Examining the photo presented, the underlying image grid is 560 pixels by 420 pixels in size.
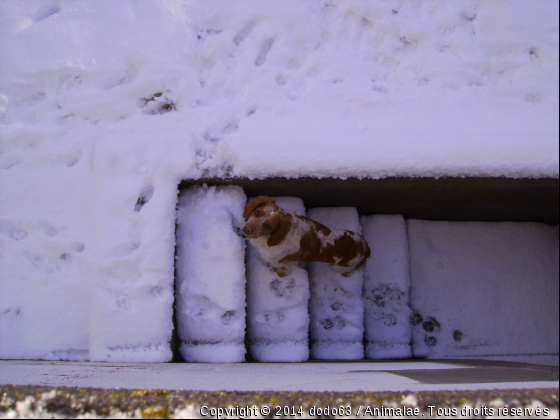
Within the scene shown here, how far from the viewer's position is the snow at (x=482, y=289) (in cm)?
328

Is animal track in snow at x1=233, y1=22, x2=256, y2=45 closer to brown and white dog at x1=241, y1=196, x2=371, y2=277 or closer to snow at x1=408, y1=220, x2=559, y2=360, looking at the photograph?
brown and white dog at x1=241, y1=196, x2=371, y2=277

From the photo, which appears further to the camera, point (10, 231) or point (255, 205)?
point (10, 231)

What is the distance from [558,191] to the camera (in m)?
2.71

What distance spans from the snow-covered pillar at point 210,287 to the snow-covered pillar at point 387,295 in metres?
1.08

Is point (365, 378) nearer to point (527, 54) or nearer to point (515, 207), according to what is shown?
point (515, 207)

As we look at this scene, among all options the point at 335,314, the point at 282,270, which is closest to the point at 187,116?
the point at 282,270

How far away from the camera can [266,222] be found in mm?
2176

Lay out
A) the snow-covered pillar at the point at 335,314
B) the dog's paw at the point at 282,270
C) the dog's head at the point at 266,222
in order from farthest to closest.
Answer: the snow-covered pillar at the point at 335,314 < the dog's paw at the point at 282,270 < the dog's head at the point at 266,222

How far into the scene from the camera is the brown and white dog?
7.24 feet

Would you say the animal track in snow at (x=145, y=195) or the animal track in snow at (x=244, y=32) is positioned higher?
the animal track in snow at (x=244, y=32)

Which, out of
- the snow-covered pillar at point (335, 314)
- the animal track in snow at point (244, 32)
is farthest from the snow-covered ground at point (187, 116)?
the snow-covered pillar at point (335, 314)

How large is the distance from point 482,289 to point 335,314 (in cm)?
129

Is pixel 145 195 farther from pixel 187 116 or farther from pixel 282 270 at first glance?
pixel 282 270

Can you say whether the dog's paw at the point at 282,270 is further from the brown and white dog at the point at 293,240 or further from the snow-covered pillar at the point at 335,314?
the snow-covered pillar at the point at 335,314
